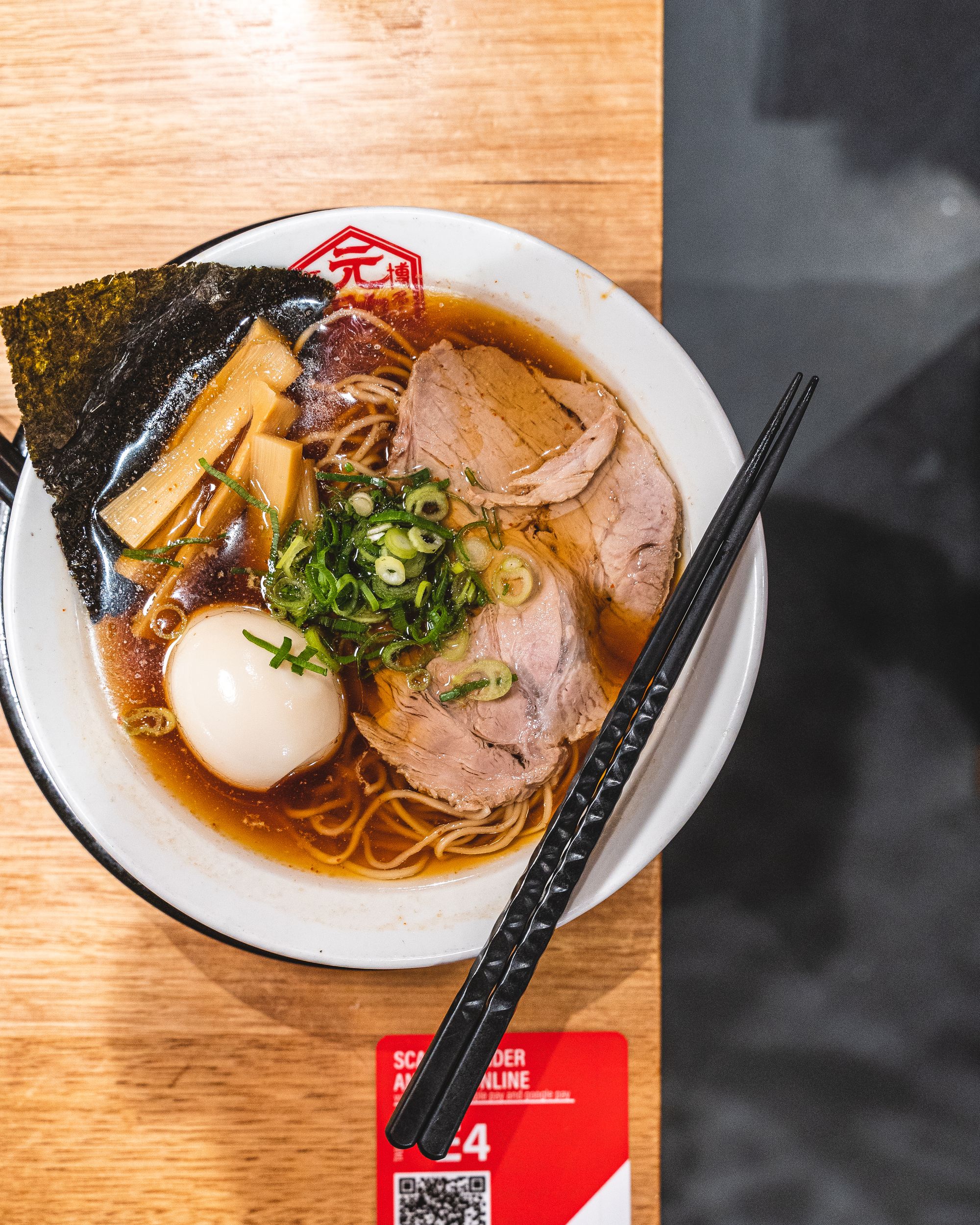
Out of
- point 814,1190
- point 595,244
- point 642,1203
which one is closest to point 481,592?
point 595,244

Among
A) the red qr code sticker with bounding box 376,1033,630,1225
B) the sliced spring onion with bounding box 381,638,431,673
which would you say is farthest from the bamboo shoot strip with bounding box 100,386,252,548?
the red qr code sticker with bounding box 376,1033,630,1225

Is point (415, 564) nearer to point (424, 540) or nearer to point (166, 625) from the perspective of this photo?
point (424, 540)

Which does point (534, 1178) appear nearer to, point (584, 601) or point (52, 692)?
point (584, 601)

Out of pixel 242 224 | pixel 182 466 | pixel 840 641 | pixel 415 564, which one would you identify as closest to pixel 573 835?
pixel 415 564

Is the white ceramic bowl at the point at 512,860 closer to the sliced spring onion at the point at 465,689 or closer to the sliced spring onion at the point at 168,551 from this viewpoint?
the sliced spring onion at the point at 168,551

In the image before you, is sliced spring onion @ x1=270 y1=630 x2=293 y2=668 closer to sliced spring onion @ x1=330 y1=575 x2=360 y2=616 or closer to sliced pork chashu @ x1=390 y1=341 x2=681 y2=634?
sliced spring onion @ x1=330 y1=575 x2=360 y2=616

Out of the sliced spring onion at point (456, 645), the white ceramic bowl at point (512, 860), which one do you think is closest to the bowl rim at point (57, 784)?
the white ceramic bowl at point (512, 860)
